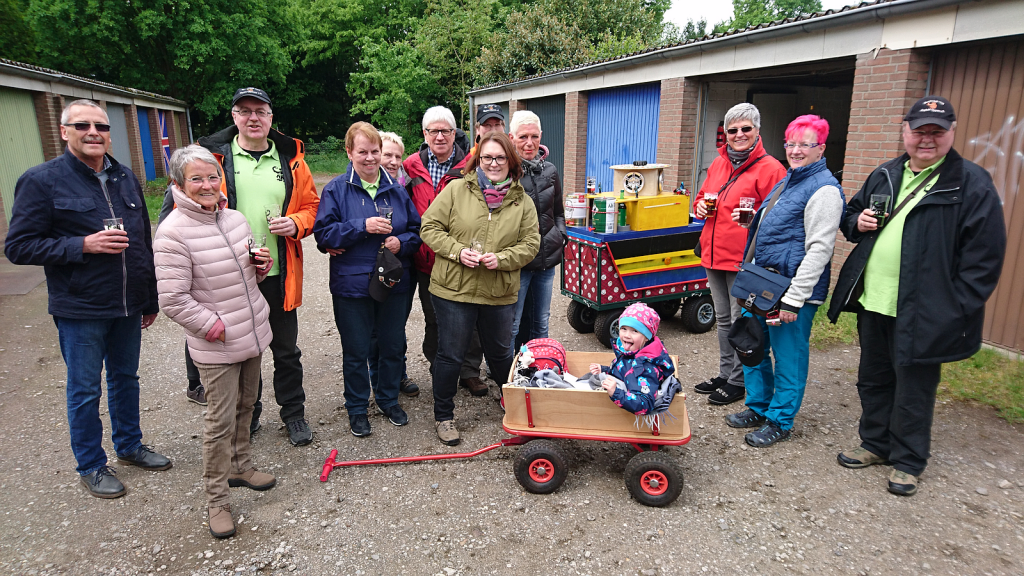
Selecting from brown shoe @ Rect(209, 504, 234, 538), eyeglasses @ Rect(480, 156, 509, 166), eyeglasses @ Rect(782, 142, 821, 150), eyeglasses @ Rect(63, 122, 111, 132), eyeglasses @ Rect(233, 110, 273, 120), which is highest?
eyeglasses @ Rect(233, 110, 273, 120)

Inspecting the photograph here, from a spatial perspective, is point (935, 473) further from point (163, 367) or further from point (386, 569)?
point (163, 367)

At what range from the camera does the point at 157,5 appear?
24094 mm

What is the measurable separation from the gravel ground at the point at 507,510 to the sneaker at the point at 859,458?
0.07 metres

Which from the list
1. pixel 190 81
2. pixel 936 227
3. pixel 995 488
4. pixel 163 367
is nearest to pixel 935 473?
pixel 995 488

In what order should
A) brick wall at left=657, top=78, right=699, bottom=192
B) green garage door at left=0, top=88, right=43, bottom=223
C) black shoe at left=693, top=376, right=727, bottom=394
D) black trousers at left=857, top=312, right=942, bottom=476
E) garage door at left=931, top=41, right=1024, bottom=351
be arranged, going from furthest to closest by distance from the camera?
green garage door at left=0, top=88, right=43, bottom=223
brick wall at left=657, top=78, right=699, bottom=192
garage door at left=931, top=41, right=1024, bottom=351
black shoe at left=693, top=376, right=727, bottom=394
black trousers at left=857, top=312, right=942, bottom=476

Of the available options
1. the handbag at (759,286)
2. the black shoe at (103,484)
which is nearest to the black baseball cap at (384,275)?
the black shoe at (103,484)

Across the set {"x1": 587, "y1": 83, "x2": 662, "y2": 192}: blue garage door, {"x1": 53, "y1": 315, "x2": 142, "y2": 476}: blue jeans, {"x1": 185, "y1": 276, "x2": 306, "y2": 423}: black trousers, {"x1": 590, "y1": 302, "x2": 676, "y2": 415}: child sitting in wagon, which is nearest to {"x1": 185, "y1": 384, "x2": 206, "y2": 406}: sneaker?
{"x1": 185, "y1": 276, "x2": 306, "y2": 423}: black trousers

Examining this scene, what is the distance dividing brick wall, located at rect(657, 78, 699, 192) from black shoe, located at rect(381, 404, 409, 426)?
6560mm

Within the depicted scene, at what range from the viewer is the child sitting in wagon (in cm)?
332

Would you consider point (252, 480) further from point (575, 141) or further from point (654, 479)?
point (575, 141)

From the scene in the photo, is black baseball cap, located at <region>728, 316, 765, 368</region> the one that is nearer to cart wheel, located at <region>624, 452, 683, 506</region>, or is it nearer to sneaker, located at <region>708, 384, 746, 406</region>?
sneaker, located at <region>708, 384, 746, 406</region>

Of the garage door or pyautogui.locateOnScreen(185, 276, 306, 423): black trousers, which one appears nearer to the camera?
pyautogui.locateOnScreen(185, 276, 306, 423): black trousers

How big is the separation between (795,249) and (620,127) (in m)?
8.18

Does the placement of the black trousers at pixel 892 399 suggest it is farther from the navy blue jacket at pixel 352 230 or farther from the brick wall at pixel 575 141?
the brick wall at pixel 575 141
